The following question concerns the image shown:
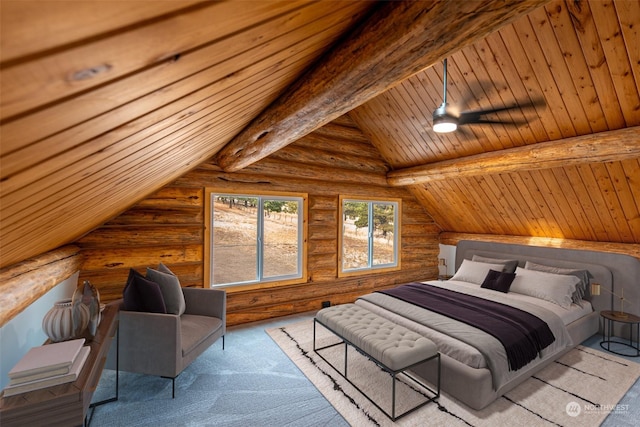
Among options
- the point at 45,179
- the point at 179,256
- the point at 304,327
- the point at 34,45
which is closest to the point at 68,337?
the point at 45,179

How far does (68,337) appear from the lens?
2.10 m

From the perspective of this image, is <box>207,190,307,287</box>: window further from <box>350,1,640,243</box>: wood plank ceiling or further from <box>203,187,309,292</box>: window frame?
<box>350,1,640,243</box>: wood plank ceiling

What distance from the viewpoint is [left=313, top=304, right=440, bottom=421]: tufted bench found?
2.50 meters

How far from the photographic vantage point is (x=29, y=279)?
2.14 m

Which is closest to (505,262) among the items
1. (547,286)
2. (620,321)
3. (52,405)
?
(547,286)

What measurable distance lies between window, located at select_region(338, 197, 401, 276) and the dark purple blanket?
6.02 feet

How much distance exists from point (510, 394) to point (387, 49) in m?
3.21

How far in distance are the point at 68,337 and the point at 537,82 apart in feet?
15.7

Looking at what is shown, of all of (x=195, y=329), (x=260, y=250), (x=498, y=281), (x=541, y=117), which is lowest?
(x=195, y=329)

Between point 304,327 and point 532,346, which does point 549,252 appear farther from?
point 304,327

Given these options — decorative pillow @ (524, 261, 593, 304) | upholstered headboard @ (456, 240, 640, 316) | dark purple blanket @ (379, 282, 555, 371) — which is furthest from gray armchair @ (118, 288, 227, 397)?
upholstered headboard @ (456, 240, 640, 316)

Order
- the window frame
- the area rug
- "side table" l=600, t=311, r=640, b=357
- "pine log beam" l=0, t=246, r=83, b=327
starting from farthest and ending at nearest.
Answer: the window frame
"side table" l=600, t=311, r=640, b=357
the area rug
"pine log beam" l=0, t=246, r=83, b=327

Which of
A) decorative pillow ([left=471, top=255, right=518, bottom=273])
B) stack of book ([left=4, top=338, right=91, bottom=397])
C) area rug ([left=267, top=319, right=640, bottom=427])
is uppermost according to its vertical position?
decorative pillow ([left=471, top=255, right=518, bottom=273])

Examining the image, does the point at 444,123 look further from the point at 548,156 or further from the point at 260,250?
the point at 260,250
